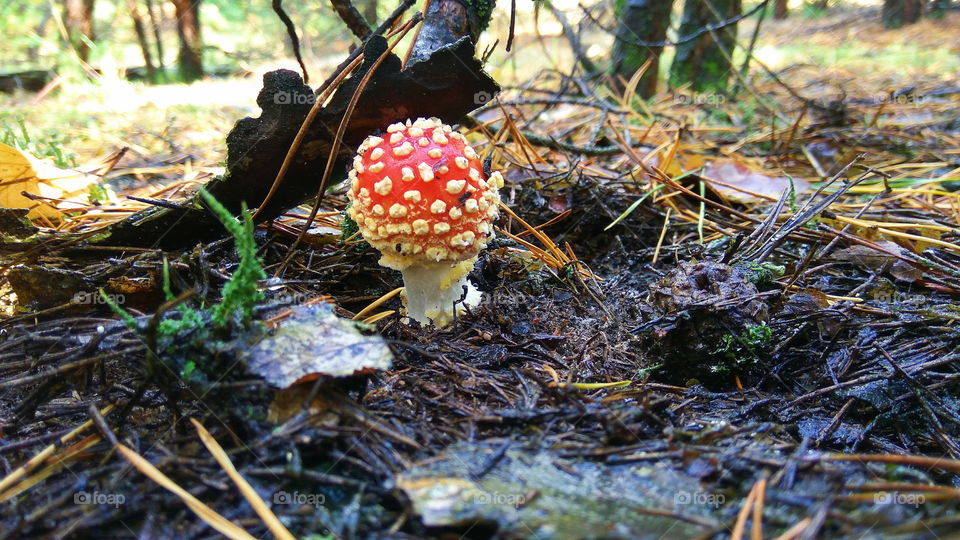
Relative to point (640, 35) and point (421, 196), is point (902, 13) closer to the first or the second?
point (640, 35)

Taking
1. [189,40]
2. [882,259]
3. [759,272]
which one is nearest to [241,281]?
[759,272]

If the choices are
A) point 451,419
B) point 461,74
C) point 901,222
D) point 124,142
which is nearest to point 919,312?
point 901,222

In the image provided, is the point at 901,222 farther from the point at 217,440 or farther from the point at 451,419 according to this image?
the point at 217,440

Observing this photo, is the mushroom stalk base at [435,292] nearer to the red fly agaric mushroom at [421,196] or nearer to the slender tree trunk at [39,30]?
the red fly agaric mushroom at [421,196]

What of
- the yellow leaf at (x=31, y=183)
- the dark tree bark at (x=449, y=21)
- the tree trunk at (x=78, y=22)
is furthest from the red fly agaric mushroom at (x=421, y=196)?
the tree trunk at (x=78, y=22)

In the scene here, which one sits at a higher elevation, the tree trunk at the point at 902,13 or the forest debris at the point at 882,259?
the tree trunk at the point at 902,13
